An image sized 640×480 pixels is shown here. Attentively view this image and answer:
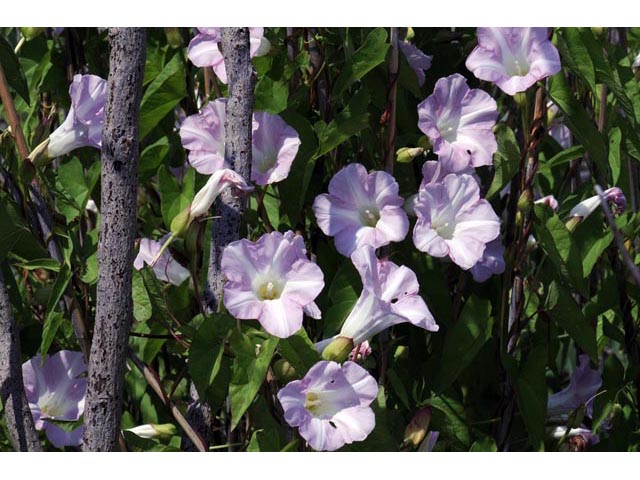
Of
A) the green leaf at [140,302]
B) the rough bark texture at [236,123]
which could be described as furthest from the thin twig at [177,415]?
the rough bark texture at [236,123]

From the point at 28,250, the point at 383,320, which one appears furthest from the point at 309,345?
the point at 28,250

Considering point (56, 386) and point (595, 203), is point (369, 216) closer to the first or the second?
point (595, 203)

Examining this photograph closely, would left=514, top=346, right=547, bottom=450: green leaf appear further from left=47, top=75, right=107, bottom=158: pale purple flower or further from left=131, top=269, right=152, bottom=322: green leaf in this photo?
left=47, top=75, right=107, bottom=158: pale purple flower

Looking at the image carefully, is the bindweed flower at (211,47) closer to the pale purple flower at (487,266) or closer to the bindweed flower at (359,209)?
the bindweed flower at (359,209)

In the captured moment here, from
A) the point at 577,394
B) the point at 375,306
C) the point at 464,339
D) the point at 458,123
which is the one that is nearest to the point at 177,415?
the point at 375,306

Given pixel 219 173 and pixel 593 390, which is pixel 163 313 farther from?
pixel 593 390

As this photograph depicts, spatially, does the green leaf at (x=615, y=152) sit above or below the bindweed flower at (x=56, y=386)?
above
